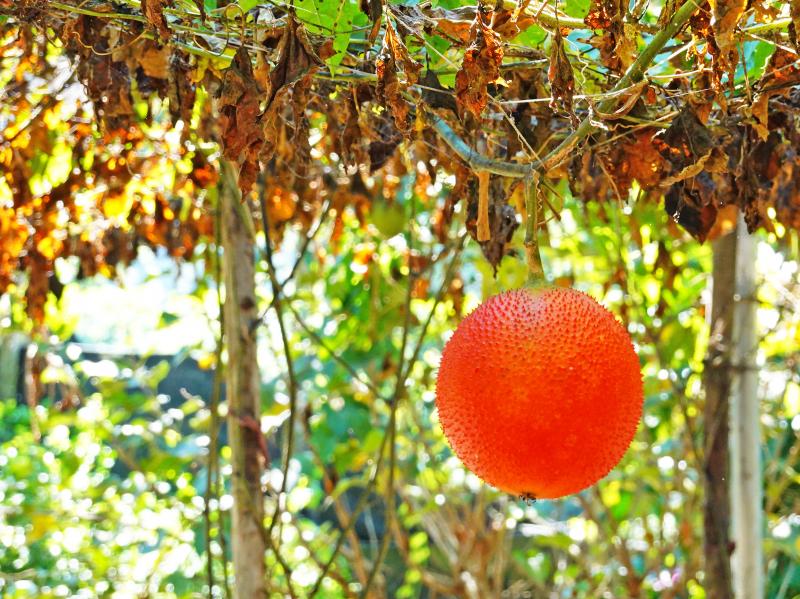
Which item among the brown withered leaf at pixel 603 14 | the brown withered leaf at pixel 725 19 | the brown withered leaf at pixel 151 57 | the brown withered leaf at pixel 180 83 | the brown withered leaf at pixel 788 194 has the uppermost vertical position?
the brown withered leaf at pixel 151 57

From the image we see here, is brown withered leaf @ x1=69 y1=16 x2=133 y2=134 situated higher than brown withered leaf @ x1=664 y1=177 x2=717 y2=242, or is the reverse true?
A: brown withered leaf @ x1=69 y1=16 x2=133 y2=134

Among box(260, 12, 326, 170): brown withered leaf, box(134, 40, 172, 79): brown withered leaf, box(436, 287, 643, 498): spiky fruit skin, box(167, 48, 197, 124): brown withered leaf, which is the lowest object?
box(436, 287, 643, 498): spiky fruit skin

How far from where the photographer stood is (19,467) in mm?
3943

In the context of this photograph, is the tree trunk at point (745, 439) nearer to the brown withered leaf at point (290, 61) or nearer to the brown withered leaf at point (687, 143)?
the brown withered leaf at point (687, 143)

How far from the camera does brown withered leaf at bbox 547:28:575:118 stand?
100 cm

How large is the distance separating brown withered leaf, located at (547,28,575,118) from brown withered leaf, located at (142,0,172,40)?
392 mm

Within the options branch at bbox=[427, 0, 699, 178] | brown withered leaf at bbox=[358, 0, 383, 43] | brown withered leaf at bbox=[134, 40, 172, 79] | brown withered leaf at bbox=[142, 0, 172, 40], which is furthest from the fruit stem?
brown withered leaf at bbox=[134, 40, 172, 79]

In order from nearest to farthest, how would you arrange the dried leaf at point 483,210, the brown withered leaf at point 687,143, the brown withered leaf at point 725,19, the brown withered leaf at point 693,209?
the brown withered leaf at point 725,19
the brown withered leaf at point 687,143
the dried leaf at point 483,210
the brown withered leaf at point 693,209

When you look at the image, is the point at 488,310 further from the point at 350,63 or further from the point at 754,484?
the point at 754,484

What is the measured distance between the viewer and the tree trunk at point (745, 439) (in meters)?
2.25

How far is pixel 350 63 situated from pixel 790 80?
53 cm

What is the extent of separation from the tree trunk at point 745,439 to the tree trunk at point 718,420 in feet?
0.07

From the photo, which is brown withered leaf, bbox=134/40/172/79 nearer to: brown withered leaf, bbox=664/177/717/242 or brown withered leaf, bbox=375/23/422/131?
brown withered leaf, bbox=375/23/422/131

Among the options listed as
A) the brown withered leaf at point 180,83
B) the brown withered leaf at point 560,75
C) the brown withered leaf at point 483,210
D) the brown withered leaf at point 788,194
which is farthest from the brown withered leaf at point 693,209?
the brown withered leaf at point 180,83
